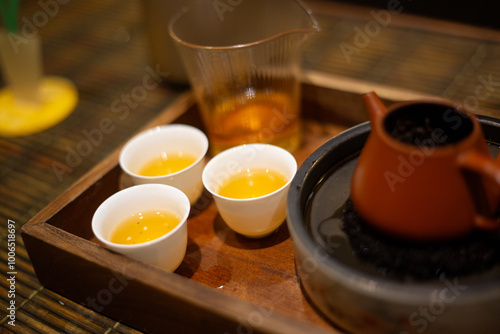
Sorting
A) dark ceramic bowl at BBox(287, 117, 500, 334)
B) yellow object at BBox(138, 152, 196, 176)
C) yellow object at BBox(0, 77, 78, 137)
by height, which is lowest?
yellow object at BBox(0, 77, 78, 137)

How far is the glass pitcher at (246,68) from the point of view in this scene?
39.6 inches

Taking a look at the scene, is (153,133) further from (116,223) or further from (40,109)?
(40,109)

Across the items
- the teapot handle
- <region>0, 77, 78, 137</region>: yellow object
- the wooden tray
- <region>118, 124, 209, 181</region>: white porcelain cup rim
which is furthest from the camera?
<region>0, 77, 78, 137</region>: yellow object

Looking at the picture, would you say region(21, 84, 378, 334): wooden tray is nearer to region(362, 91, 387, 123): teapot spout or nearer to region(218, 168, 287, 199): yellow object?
region(218, 168, 287, 199): yellow object

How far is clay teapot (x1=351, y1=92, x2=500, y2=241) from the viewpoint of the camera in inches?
23.8

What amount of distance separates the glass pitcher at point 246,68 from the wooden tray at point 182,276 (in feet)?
0.63

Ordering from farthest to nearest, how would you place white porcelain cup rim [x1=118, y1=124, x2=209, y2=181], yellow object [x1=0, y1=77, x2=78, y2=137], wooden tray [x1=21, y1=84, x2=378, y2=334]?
yellow object [x1=0, y1=77, x2=78, y2=137] → white porcelain cup rim [x1=118, y1=124, x2=209, y2=181] → wooden tray [x1=21, y1=84, x2=378, y2=334]

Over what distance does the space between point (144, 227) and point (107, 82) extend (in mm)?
795

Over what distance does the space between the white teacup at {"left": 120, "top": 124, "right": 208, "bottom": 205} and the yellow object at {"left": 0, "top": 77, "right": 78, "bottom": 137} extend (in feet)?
1.56

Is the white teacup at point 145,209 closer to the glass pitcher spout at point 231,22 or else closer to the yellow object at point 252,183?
the yellow object at point 252,183

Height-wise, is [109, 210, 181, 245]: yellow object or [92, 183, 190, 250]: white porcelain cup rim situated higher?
[92, 183, 190, 250]: white porcelain cup rim

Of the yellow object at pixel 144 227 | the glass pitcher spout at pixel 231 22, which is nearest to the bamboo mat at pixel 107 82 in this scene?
the yellow object at pixel 144 227

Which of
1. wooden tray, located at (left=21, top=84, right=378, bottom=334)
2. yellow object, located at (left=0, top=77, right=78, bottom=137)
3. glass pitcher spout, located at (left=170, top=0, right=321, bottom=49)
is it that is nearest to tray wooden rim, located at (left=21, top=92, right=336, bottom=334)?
wooden tray, located at (left=21, top=84, right=378, bottom=334)

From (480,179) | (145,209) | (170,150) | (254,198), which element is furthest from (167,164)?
(480,179)
